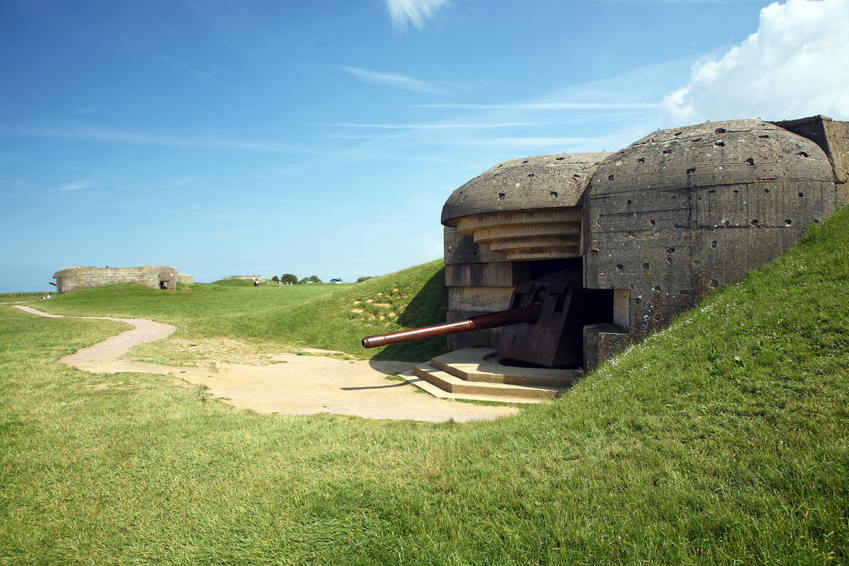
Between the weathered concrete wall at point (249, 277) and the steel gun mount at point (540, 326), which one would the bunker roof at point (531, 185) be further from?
the weathered concrete wall at point (249, 277)

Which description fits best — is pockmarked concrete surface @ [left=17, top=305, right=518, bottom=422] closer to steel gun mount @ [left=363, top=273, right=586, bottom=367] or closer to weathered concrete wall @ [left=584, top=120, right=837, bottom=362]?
steel gun mount @ [left=363, top=273, right=586, bottom=367]

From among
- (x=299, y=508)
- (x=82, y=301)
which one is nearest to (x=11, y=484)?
(x=299, y=508)

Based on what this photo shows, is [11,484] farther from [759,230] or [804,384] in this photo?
[759,230]

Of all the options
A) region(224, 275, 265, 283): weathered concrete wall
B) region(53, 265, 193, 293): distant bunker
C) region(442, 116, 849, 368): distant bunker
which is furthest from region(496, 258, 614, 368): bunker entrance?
region(224, 275, 265, 283): weathered concrete wall

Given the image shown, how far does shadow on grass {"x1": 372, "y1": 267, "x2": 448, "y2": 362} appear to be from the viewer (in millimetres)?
11376

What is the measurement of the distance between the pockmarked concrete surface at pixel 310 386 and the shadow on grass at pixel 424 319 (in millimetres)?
628

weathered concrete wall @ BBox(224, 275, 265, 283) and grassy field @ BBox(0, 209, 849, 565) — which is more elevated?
weathered concrete wall @ BBox(224, 275, 265, 283)

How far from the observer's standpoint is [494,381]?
7.43 m

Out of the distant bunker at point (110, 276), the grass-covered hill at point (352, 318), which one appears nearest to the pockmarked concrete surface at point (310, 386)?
the grass-covered hill at point (352, 318)

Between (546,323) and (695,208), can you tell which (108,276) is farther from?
(695,208)

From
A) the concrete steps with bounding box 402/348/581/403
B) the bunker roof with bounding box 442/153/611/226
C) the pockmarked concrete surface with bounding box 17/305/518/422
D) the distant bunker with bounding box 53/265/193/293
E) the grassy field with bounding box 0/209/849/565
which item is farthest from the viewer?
the distant bunker with bounding box 53/265/193/293

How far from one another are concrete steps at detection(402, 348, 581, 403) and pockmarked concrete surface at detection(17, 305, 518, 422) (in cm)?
35

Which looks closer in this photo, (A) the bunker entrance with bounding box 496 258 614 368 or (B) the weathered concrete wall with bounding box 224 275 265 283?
(A) the bunker entrance with bounding box 496 258 614 368

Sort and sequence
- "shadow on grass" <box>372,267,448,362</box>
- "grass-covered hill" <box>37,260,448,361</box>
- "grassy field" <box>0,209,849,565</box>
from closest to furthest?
"grassy field" <box>0,209,849,565</box> → "shadow on grass" <box>372,267,448,362</box> → "grass-covered hill" <box>37,260,448,361</box>
